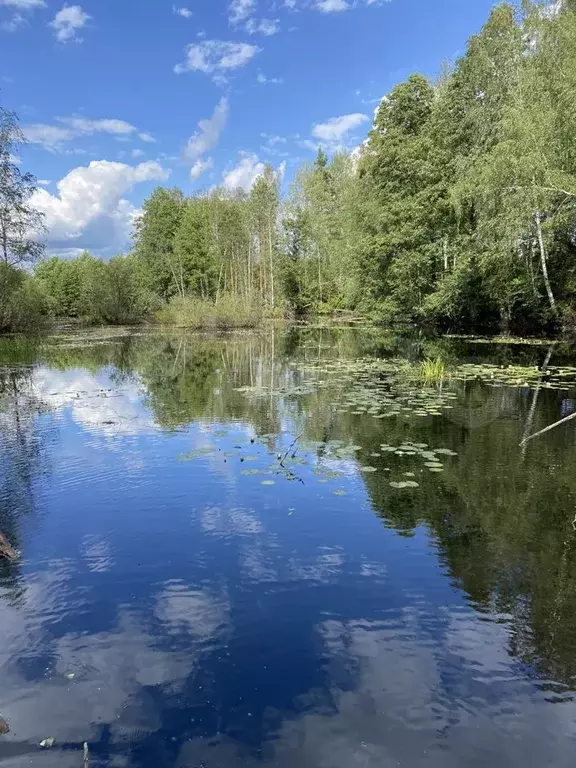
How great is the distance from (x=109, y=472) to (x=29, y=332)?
104 feet

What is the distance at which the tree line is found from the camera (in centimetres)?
1980

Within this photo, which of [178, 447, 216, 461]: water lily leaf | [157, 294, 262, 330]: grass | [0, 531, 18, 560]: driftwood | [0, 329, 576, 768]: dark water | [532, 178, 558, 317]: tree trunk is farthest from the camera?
[157, 294, 262, 330]: grass

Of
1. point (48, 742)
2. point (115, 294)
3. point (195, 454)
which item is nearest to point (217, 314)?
point (115, 294)

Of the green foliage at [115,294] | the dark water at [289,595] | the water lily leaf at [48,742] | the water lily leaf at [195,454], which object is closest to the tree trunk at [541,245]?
the dark water at [289,595]

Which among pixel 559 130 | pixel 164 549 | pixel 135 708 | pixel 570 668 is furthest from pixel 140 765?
pixel 559 130

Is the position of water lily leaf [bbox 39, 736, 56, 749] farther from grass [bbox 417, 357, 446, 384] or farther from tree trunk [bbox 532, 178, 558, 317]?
tree trunk [bbox 532, 178, 558, 317]

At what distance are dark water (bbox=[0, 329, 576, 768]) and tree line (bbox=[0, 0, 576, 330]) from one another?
1459 centimetres

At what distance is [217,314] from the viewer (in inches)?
1614

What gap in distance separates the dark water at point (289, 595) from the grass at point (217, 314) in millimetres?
31864

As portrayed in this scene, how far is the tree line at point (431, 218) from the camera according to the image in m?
19.8

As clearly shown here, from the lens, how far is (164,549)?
199 inches

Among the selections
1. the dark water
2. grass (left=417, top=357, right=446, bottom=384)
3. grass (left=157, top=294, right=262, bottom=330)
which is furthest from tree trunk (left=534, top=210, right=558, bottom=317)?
grass (left=157, top=294, right=262, bottom=330)

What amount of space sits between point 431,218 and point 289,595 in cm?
2842

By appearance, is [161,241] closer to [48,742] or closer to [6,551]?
[6,551]
